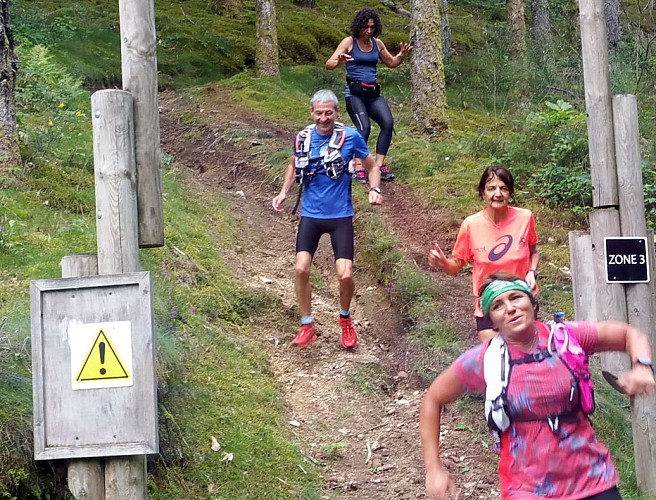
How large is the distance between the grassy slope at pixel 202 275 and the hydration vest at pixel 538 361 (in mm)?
2370

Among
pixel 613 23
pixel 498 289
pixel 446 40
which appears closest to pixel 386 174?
pixel 498 289

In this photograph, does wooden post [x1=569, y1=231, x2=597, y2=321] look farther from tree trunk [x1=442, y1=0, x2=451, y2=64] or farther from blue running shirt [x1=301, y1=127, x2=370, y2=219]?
tree trunk [x1=442, y1=0, x2=451, y2=64]

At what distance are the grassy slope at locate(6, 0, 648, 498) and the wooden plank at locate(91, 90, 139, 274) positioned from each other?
0.95 metres

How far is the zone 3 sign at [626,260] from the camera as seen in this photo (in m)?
5.68

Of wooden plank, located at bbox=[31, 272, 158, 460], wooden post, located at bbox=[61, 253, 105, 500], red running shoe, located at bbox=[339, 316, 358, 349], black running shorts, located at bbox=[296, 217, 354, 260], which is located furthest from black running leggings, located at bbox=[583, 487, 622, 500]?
red running shoe, located at bbox=[339, 316, 358, 349]

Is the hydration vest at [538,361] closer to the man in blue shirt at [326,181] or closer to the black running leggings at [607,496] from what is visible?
the black running leggings at [607,496]

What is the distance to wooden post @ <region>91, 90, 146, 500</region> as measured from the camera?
4.46 meters

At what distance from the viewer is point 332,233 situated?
7465mm

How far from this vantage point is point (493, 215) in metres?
6.04

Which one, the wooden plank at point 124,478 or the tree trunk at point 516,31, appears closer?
the wooden plank at point 124,478

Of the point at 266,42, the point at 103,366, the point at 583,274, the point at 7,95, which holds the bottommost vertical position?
the point at 103,366

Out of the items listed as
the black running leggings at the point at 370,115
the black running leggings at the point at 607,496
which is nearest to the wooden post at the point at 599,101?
the black running leggings at the point at 607,496

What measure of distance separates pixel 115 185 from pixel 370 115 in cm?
627

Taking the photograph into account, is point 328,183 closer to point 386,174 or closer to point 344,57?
point 344,57
